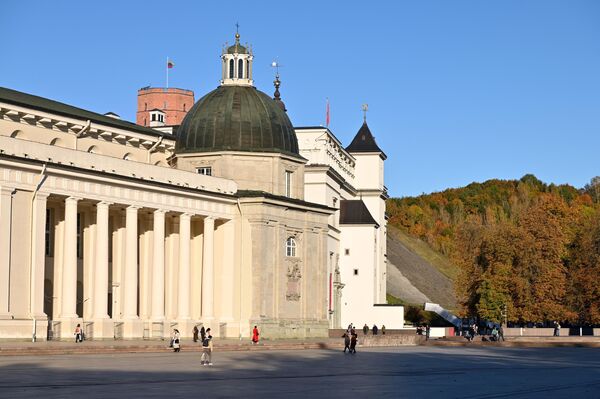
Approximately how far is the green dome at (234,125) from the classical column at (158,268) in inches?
454

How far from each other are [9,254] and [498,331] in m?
45.0

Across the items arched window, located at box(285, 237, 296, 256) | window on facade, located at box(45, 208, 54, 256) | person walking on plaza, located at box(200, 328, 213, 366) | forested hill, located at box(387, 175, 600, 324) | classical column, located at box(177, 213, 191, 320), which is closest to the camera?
person walking on plaza, located at box(200, 328, 213, 366)

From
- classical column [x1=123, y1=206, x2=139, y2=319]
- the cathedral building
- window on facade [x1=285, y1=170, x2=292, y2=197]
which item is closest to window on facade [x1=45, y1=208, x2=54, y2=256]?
the cathedral building

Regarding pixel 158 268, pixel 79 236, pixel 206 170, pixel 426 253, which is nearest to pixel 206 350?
pixel 79 236

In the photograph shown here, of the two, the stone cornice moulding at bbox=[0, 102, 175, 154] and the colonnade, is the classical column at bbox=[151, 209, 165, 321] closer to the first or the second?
the colonnade

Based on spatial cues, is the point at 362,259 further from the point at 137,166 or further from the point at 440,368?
the point at 440,368

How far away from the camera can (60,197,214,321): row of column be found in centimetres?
6612

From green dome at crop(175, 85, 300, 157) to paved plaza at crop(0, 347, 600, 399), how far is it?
29.1 metres

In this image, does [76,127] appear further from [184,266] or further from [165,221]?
[184,266]

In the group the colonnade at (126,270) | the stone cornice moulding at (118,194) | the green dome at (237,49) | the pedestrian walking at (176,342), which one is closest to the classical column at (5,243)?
the stone cornice moulding at (118,194)

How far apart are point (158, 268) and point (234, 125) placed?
1482 centimetres

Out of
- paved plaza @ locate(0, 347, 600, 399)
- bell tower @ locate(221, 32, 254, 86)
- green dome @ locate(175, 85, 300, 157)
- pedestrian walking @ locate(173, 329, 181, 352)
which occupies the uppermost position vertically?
bell tower @ locate(221, 32, 254, 86)

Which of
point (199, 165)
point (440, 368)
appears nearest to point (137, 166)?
point (199, 165)

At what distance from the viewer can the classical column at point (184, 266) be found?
77.2 m
